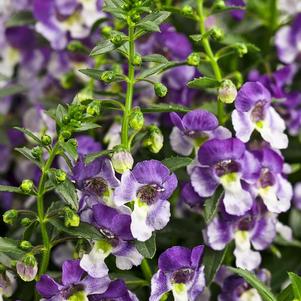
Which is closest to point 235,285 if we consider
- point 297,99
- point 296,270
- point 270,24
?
point 296,270

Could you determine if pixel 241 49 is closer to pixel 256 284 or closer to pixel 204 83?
pixel 204 83

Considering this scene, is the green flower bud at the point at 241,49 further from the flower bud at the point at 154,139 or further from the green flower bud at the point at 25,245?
the green flower bud at the point at 25,245

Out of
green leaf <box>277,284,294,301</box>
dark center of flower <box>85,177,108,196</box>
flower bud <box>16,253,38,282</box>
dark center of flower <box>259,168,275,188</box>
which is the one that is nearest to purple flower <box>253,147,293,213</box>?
dark center of flower <box>259,168,275,188</box>

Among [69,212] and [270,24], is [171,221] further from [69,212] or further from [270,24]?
[270,24]

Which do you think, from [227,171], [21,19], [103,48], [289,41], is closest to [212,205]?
[227,171]

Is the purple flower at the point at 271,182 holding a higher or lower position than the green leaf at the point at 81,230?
lower

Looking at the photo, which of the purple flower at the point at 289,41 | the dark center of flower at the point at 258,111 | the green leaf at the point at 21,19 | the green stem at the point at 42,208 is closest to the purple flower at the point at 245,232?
the dark center of flower at the point at 258,111
